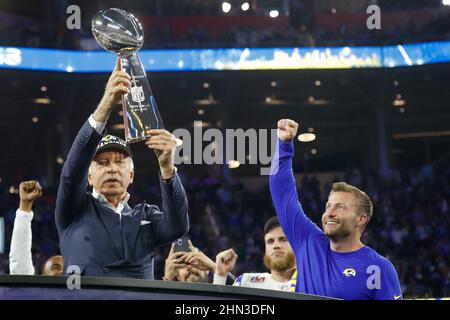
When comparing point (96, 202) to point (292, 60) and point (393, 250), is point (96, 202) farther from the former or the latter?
point (292, 60)

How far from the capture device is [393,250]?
16.0 m

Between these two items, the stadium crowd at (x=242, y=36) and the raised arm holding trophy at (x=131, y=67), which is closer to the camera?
the raised arm holding trophy at (x=131, y=67)

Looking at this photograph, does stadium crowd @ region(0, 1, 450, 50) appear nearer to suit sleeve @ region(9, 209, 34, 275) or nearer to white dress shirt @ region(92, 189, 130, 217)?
white dress shirt @ region(92, 189, 130, 217)

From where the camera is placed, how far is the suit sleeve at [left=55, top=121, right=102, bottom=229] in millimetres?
3037

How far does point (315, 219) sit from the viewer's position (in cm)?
1677

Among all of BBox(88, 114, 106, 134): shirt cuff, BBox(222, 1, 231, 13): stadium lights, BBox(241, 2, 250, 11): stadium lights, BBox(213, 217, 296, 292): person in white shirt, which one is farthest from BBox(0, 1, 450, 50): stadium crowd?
BBox(88, 114, 106, 134): shirt cuff

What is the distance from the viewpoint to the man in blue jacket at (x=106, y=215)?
3070 mm

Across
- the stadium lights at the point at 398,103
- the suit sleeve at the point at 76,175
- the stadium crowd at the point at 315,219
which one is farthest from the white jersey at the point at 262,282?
the stadium lights at the point at 398,103

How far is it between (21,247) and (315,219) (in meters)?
13.9

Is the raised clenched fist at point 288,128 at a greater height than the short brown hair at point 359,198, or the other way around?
the raised clenched fist at point 288,128

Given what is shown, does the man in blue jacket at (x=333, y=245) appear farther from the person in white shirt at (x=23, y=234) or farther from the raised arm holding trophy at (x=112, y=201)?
the person in white shirt at (x=23, y=234)

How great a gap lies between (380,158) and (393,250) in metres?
4.95

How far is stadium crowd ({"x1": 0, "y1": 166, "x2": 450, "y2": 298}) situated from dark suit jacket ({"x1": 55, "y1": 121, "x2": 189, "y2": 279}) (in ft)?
36.7
